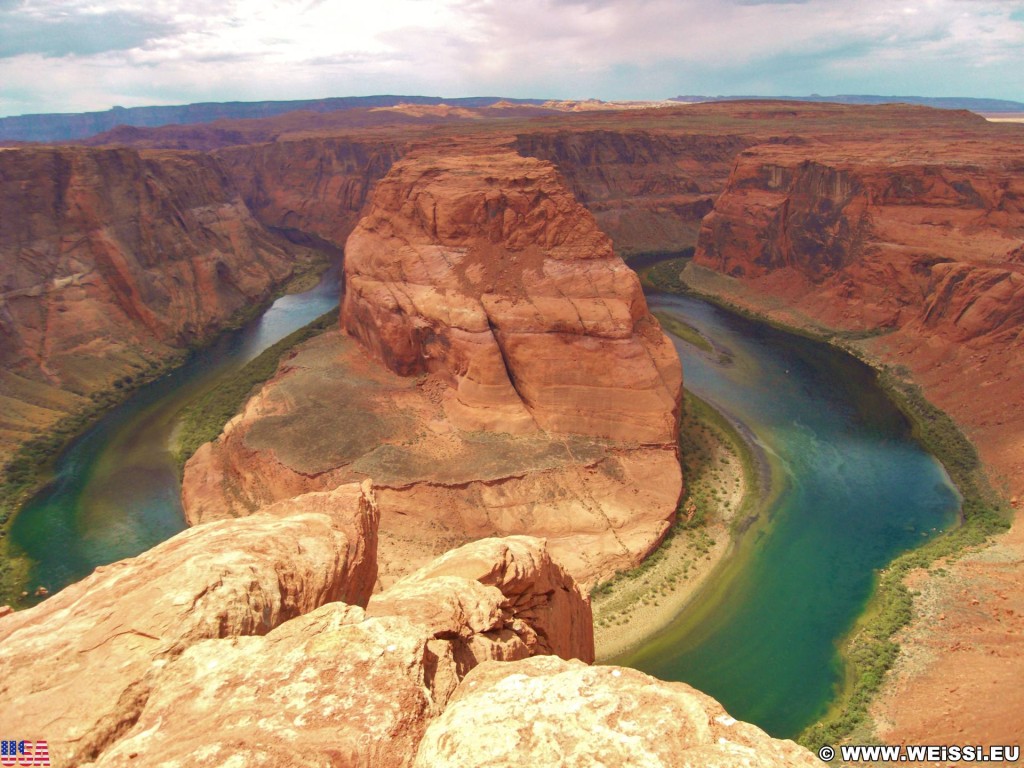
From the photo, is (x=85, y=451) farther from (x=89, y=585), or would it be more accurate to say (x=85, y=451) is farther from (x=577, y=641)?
(x=577, y=641)

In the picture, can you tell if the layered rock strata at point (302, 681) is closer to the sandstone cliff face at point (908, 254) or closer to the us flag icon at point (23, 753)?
the us flag icon at point (23, 753)

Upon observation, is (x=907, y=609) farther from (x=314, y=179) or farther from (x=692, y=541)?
(x=314, y=179)

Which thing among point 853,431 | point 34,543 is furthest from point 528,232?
point 34,543

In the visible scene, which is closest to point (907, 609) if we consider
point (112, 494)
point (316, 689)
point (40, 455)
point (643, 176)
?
point (316, 689)

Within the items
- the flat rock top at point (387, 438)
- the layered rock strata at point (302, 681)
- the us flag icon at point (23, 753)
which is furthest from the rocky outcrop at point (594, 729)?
the flat rock top at point (387, 438)

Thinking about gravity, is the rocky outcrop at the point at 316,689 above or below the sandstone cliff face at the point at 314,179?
below

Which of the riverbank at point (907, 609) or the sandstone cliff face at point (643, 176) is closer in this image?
the riverbank at point (907, 609)

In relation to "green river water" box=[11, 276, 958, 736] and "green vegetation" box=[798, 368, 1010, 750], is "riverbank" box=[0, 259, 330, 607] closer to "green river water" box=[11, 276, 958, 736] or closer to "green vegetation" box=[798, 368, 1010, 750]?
"green river water" box=[11, 276, 958, 736]
